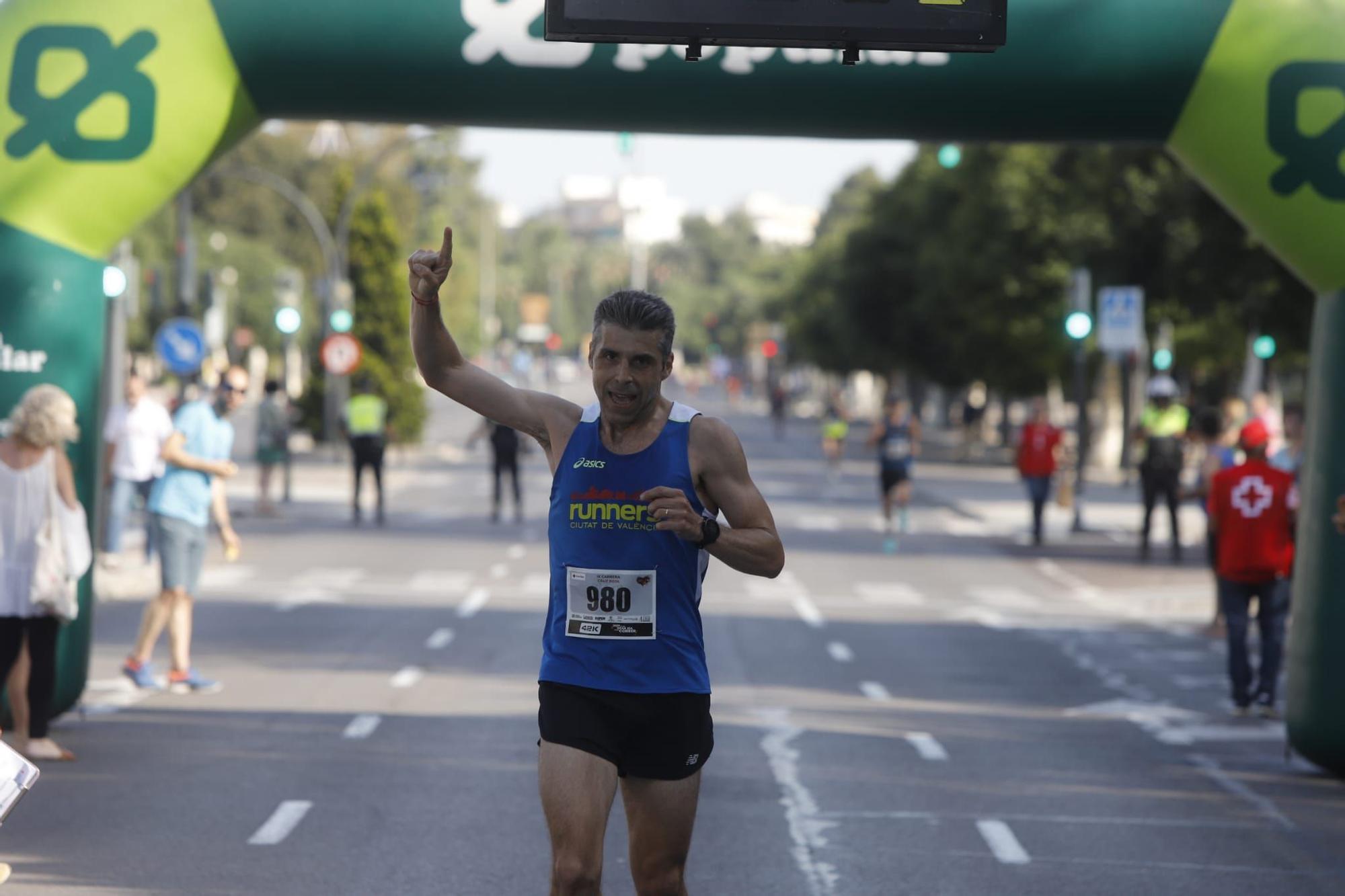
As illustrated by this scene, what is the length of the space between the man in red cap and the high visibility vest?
15755mm

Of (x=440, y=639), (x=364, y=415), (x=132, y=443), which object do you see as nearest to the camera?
(x=440, y=639)

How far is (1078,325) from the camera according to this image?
2688 centimetres

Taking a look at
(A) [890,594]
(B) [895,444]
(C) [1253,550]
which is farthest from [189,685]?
(B) [895,444]

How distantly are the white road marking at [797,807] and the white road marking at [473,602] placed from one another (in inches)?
237

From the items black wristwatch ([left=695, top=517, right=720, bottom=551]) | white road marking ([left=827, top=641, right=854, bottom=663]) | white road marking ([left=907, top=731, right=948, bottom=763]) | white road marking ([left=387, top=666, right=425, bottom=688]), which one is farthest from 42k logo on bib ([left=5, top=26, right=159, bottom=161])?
white road marking ([left=827, top=641, right=854, bottom=663])

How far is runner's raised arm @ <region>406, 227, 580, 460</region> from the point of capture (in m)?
5.62

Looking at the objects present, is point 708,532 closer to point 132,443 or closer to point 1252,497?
point 1252,497

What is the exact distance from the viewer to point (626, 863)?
825 centimetres

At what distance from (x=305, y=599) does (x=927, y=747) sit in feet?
29.6

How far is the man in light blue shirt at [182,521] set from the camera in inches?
487

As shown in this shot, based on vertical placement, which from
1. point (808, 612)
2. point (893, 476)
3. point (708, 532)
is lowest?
point (808, 612)

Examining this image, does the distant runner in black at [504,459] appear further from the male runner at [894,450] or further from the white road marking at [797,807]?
the white road marking at [797,807]

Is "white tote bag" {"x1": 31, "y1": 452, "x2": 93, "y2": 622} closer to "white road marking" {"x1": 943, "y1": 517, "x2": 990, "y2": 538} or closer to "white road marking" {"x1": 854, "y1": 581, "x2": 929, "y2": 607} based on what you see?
"white road marking" {"x1": 854, "y1": 581, "x2": 929, "y2": 607}

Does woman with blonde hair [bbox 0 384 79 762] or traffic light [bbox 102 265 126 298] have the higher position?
traffic light [bbox 102 265 126 298]
